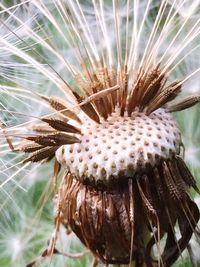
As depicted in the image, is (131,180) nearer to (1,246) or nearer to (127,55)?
(127,55)

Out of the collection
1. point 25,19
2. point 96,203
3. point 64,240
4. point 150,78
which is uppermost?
point 25,19

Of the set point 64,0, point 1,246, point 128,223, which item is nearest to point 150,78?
point 128,223

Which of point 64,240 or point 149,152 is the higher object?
point 149,152

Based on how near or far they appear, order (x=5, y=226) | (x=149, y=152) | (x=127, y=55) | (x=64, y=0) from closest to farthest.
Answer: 1. (x=149, y=152)
2. (x=127, y=55)
3. (x=64, y=0)
4. (x=5, y=226)

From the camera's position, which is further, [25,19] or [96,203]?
[25,19]
